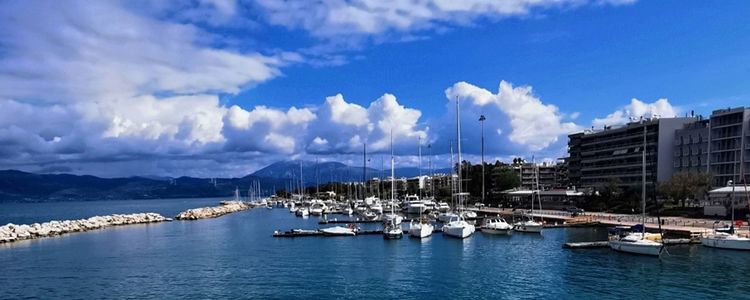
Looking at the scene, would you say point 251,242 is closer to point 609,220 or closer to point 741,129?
point 609,220

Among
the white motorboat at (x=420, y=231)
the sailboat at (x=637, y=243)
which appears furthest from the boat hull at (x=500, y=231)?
the sailboat at (x=637, y=243)

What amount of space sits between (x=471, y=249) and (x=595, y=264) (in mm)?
15891

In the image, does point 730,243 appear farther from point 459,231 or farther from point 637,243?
point 459,231

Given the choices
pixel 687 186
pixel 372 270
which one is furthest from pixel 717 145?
pixel 372 270

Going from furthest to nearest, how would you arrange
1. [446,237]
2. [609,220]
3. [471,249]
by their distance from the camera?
[609,220]
[446,237]
[471,249]

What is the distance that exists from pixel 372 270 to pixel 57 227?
248 feet

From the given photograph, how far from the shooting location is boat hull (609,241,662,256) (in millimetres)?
59969

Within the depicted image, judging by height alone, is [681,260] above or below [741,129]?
below

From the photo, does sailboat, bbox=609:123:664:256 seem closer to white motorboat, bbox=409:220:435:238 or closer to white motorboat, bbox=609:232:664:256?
white motorboat, bbox=609:232:664:256

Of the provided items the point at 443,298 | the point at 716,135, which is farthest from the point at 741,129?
the point at 443,298

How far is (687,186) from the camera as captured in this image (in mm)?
108750

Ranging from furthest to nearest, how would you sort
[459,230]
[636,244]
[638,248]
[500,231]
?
[500,231] → [459,230] → [636,244] → [638,248]

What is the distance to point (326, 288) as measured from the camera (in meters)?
47.3

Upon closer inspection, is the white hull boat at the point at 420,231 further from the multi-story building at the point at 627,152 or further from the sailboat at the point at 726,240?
the multi-story building at the point at 627,152
